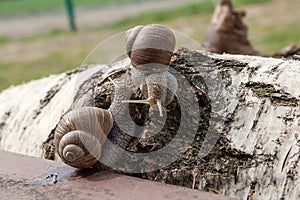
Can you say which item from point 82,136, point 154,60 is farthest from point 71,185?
point 154,60

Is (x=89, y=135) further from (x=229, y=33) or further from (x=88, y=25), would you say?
(x=88, y=25)

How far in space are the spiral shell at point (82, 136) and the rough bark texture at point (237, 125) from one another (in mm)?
129

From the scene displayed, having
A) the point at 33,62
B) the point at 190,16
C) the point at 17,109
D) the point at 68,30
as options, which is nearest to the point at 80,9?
the point at 68,30

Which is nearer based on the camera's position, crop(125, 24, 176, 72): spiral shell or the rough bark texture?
the rough bark texture

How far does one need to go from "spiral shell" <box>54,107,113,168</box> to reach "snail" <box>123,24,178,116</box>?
154 millimetres

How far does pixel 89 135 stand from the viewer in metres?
1.79

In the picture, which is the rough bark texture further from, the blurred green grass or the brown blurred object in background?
the blurred green grass

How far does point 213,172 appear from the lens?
181 centimetres

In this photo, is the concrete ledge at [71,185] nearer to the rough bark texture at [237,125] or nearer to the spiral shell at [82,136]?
the spiral shell at [82,136]

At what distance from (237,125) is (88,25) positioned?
7889mm

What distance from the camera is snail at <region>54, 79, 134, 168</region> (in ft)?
5.83

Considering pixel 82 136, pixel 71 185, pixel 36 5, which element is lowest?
pixel 71 185

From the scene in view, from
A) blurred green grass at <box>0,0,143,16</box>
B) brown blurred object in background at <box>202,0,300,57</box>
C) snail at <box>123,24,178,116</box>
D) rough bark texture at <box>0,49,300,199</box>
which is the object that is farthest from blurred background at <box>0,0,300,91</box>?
snail at <box>123,24,178,116</box>

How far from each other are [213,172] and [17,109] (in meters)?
1.15
